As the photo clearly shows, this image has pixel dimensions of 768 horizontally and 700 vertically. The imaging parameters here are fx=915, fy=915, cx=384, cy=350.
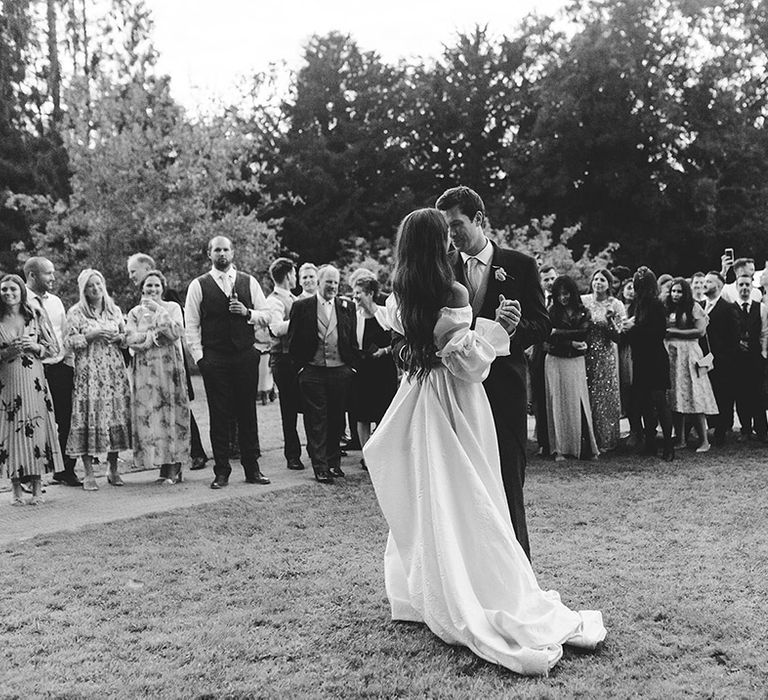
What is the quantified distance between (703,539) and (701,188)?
2552 cm

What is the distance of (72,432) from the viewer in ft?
29.6

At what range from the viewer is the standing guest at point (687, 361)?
11.1 metres

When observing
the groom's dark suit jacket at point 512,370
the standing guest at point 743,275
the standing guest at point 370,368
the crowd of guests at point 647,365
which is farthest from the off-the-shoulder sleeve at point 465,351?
the standing guest at point 743,275

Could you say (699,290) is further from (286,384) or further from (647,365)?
(286,384)

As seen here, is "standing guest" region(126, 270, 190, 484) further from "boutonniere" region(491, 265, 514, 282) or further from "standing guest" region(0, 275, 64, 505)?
"boutonniere" region(491, 265, 514, 282)

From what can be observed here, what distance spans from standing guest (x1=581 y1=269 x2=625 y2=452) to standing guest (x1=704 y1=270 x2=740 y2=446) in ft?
4.82

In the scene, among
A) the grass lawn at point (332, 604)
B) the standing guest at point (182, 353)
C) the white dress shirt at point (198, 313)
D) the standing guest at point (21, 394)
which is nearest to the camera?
the grass lawn at point (332, 604)

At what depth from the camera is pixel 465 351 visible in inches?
182

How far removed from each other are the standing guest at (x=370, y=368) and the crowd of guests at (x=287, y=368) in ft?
0.07

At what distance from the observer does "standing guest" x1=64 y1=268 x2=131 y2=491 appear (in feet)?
29.6

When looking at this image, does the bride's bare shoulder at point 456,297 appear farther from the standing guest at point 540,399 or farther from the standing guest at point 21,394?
the standing guest at point 540,399

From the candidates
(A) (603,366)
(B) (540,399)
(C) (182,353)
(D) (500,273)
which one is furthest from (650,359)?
(D) (500,273)

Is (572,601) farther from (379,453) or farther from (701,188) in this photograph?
(701,188)

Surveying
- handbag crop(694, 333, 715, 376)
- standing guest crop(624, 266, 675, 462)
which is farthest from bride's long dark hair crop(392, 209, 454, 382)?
handbag crop(694, 333, 715, 376)
